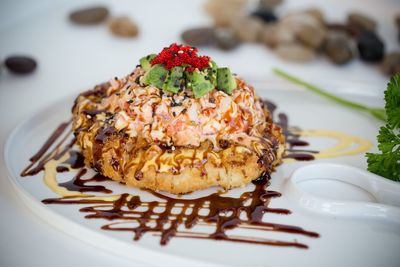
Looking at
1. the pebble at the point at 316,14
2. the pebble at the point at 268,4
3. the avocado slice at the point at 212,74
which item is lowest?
the avocado slice at the point at 212,74

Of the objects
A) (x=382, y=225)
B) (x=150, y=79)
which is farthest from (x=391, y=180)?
(x=150, y=79)

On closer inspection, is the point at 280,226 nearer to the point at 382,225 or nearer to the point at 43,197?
the point at 382,225

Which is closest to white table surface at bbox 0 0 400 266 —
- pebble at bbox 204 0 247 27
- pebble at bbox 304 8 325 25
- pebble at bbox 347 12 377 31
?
pebble at bbox 204 0 247 27

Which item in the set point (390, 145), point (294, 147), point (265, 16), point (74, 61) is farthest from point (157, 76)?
point (265, 16)

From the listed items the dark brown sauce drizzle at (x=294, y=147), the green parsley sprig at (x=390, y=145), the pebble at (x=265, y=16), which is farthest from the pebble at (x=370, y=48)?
the green parsley sprig at (x=390, y=145)

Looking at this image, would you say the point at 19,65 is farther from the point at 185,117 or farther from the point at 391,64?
the point at 391,64

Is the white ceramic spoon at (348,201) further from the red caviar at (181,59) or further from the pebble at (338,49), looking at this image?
the pebble at (338,49)

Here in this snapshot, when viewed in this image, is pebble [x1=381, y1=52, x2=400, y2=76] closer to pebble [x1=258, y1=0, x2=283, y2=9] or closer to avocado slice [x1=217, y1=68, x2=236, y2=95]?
pebble [x1=258, y1=0, x2=283, y2=9]
